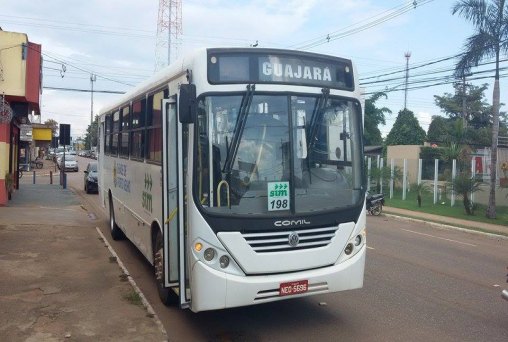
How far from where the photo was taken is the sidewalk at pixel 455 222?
1692 centimetres

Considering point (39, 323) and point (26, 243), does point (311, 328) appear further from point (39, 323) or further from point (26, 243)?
point (26, 243)

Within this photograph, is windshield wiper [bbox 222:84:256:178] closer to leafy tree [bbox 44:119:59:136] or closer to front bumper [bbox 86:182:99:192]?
front bumper [bbox 86:182:99:192]

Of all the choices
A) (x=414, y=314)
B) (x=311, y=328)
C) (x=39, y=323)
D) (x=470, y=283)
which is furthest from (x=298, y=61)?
Result: (x=470, y=283)

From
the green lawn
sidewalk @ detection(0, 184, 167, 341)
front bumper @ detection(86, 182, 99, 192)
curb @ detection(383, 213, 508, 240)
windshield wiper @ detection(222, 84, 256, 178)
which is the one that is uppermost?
windshield wiper @ detection(222, 84, 256, 178)

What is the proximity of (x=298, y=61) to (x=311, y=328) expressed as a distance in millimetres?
3102

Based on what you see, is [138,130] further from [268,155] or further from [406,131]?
[406,131]

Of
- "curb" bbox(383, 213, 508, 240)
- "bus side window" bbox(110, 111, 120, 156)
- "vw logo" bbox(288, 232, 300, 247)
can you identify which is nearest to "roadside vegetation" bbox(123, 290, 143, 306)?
"vw logo" bbox(288, 232, 300, 247)

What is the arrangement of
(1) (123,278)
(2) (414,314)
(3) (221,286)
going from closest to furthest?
(3) (221,286) < (2) (414,314) < (1) (123,278)

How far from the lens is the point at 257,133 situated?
541 centimetres

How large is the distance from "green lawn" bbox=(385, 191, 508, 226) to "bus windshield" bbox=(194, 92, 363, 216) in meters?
15.2

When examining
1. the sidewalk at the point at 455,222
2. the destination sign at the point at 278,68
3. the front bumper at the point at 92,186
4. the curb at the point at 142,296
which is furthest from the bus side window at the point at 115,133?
the front bumper at the point at 92,186

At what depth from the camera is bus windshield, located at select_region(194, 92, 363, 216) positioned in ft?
17.4

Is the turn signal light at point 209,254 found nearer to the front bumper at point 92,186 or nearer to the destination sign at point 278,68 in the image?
the destination sign at point 278,68

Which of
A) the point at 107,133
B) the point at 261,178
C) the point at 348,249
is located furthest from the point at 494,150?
the point at 261,178
